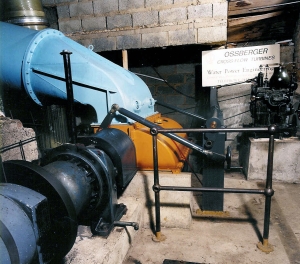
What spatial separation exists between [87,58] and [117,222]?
193 cm

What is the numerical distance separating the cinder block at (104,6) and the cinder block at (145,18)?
457 mm

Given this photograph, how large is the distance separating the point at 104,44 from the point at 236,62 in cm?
280

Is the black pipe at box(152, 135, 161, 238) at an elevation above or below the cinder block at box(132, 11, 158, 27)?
below

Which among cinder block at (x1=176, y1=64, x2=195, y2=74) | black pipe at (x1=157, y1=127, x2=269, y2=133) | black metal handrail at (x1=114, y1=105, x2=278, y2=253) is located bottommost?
black metal handrail at (x1=114, y1=105, x2=278, y2=253)

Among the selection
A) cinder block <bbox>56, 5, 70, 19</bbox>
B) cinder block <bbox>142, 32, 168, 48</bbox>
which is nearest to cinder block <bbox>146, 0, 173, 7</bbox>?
cinder block <bbox>142, 32, 168, 48</bbox>

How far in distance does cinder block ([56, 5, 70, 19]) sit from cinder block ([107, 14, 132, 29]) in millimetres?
993

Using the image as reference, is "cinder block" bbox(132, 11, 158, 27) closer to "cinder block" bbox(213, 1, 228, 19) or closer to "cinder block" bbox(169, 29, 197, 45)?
"cinder block" bbox(169, 29, 197, 45)

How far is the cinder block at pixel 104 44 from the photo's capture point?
196 inches

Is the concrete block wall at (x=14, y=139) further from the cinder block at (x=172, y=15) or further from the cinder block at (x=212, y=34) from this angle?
the cinder block at (x=212, y=34)

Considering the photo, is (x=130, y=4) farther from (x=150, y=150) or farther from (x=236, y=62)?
(x=150, y=150)

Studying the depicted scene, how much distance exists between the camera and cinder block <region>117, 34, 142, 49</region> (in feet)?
15.9

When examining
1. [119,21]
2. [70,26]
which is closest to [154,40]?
[119,21]

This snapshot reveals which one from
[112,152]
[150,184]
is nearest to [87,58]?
[112,152]

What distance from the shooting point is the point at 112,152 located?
196 centimetres
